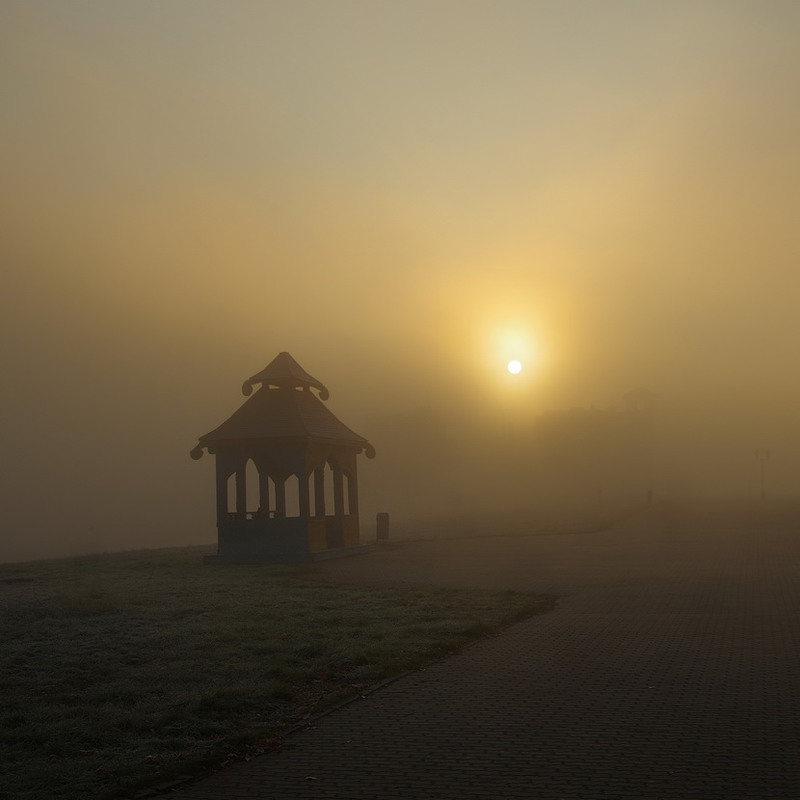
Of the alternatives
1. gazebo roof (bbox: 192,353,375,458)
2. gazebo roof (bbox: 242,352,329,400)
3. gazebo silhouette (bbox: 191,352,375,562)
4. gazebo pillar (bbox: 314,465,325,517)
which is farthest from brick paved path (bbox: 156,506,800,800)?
gazebo pillar (bbox: 314,465,325,517)

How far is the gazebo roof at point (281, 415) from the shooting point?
2838 cm

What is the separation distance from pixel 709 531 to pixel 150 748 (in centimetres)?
3255

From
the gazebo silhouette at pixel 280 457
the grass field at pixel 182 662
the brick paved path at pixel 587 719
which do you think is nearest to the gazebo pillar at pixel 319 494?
the gazebo silhouette at pixel 280 457

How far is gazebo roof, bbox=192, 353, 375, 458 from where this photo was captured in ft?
93.1

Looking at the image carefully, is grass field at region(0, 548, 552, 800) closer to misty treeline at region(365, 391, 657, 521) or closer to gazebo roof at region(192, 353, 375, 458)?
gazebo roof at region(192, 353, 375, 458)

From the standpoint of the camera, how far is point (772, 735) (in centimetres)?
748

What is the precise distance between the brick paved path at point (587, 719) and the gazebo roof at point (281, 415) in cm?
1321

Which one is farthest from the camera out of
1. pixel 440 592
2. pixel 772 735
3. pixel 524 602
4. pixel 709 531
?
pixel 709 531

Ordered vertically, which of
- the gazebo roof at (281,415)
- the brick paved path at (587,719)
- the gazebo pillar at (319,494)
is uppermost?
the gazebo roof at (281,415)

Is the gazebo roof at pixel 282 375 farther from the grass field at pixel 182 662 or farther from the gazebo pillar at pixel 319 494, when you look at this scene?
the grass field at pixel 182 662

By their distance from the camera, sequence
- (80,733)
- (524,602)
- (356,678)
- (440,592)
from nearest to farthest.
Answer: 1. (80,733)
2. (356,678)
3. (524,602)
4. (440,592)

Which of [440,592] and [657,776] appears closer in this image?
[657,776]

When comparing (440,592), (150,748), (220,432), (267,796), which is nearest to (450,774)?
(267,796)

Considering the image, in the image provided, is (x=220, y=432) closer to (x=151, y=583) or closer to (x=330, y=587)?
(x=151, y=583)
